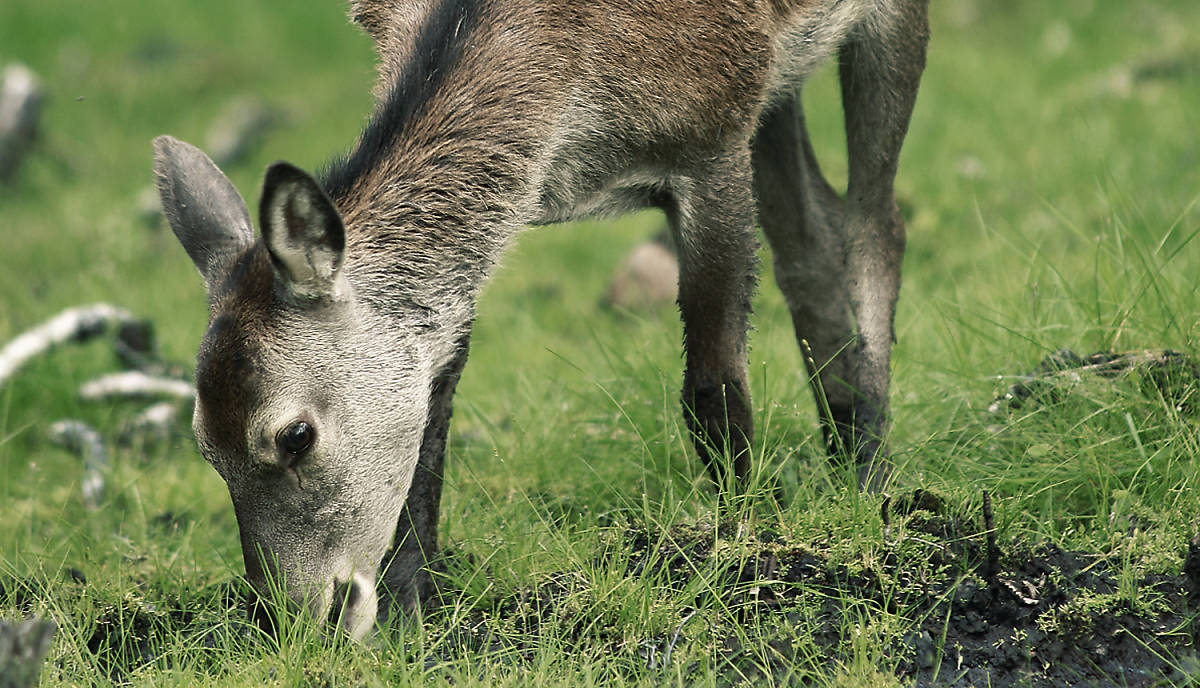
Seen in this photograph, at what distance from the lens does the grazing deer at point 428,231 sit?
3.76 meters

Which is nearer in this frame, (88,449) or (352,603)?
(352,603)

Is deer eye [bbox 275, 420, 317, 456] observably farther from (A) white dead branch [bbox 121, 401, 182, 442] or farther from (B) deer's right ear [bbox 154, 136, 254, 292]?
(A) white dead branch [bbox 121, 401, 182, 442]

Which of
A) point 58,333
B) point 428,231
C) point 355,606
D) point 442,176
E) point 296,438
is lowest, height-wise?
point 355,606

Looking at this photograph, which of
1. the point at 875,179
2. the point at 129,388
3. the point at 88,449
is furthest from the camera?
the point at 129,388

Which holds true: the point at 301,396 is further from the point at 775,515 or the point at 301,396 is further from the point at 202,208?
the point at 775,515

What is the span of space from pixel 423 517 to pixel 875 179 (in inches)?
81.0

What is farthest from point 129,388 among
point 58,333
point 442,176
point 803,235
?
point 803,235

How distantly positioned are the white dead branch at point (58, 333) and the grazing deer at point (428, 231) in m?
2.48

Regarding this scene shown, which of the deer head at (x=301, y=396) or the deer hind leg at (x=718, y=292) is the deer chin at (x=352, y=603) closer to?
the deer head at (x=301, y=396)

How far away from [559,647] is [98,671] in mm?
1326

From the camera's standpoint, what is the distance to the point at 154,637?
4.16 metres

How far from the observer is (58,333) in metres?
6.34

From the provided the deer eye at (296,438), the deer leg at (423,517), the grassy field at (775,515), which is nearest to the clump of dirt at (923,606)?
the grassy field at (775,515)

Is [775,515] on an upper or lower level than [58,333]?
lower
